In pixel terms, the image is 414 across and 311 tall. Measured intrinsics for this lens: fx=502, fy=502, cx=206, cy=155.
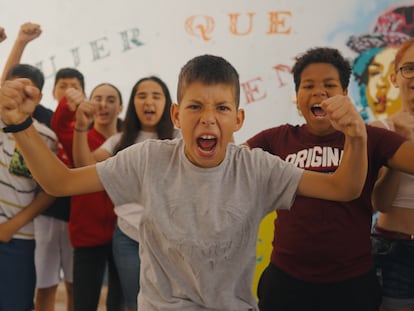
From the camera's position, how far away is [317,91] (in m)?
1.73

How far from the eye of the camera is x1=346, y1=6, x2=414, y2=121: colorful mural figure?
11.1 ft

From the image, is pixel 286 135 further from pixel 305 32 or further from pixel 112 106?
pixel 305 32

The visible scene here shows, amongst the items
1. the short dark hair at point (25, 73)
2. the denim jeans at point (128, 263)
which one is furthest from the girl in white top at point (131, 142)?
the short dark hair at point (25, 73)

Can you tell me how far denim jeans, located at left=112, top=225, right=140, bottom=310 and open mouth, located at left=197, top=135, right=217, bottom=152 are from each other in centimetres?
105

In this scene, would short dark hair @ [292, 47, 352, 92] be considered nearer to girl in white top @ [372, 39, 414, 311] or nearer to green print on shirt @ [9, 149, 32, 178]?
girl in white top @ [372, 39, 414, 311]

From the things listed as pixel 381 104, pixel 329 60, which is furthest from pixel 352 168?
pixel 381 104

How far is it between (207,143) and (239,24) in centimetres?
241

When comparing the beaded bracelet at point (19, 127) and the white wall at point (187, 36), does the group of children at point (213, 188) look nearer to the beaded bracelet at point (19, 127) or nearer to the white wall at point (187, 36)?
the beaded bracelet at point (19, 127)

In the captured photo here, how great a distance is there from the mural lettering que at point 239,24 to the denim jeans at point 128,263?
6.03 feet

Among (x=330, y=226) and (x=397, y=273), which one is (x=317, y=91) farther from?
(x=397, y=273)

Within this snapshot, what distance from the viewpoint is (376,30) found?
3.43 metres

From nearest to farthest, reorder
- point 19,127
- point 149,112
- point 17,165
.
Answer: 1. point 19,127
2. point 17,165
3. point 149,112

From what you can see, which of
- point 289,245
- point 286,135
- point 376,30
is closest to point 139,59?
point 376,30

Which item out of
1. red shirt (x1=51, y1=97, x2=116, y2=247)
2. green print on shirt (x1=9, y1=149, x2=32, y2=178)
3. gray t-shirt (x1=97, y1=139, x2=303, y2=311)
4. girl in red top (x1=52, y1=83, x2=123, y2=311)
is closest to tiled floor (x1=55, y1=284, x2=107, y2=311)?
girl in red top (x1=52, y1=83, x2=123, y2=311)
